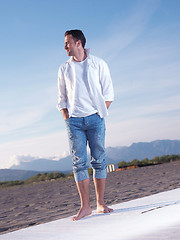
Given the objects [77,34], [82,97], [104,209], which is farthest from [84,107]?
[104,209]

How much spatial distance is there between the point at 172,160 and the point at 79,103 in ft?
47.1

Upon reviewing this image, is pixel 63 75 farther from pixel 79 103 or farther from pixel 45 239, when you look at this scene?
pixel 45 239

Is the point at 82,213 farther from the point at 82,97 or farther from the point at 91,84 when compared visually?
the point at 91,84

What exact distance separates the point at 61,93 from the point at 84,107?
11.2 inches

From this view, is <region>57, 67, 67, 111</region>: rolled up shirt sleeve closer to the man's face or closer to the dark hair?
the man's face

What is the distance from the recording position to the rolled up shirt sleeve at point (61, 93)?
311 cm

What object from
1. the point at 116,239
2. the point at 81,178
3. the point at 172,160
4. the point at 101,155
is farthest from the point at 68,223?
the point at 172,160

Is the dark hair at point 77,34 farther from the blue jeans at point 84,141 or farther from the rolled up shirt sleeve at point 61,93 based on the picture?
the blue jeans at point 84,141

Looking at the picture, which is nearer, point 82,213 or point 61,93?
point 82,213

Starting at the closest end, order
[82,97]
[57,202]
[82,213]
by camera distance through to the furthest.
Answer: [82,213] < [82,97] < [57,202]

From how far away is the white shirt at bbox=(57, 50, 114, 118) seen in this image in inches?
121

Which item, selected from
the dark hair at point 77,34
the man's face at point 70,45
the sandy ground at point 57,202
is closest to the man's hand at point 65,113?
the man's face at point 70,45

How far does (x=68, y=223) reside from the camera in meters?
2.73

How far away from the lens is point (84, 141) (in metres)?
3.02
